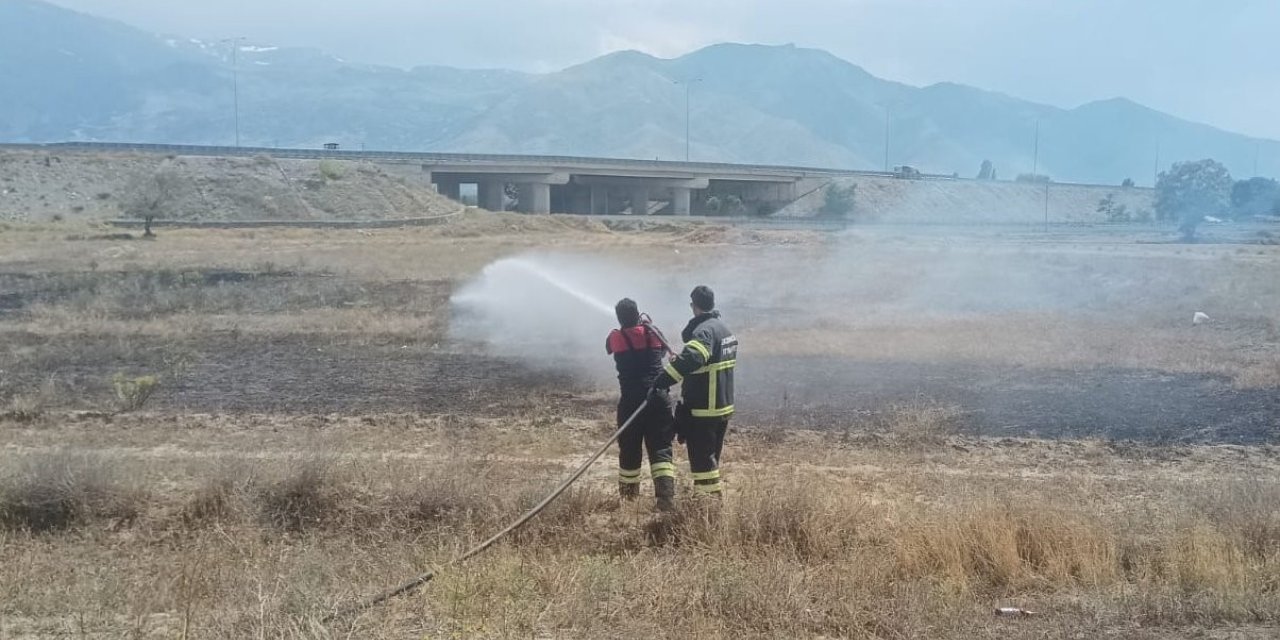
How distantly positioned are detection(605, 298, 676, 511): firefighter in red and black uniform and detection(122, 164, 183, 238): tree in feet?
155

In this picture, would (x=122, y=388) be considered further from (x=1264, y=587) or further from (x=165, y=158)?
(x=165, y=158)

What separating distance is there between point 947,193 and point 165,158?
60.3 meters

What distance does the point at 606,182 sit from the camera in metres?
88.6

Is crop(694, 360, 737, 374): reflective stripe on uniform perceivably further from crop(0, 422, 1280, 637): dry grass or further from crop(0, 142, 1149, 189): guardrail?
crop(0, 142, 1149, 189): guardrail

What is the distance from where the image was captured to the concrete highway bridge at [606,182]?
76438 millimetres

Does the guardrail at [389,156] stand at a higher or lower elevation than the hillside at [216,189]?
higher

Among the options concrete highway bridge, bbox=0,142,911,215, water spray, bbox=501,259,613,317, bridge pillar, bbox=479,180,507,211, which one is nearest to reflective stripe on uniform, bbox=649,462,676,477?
water spray, bbox=501,259,613,317

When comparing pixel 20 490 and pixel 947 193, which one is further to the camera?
pixel 947 193

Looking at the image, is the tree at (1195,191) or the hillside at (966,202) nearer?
the tree at (1195,191)

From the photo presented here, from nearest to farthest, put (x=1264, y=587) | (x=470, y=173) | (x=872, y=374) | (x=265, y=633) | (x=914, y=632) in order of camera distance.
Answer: (x=265, y=633), (x=914, y=632), (x=1264, y=587), (x=872, y=374), (x=470, y=173)

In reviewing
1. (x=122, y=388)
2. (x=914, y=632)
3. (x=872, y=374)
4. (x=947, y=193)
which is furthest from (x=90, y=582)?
(x=947, y=193)

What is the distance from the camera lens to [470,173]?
7606cm

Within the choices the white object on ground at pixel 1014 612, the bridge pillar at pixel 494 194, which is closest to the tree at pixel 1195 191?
the white object on ground at pixel 1014 612

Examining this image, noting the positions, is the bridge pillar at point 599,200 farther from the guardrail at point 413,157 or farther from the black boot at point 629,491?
the black boot at point 629,491
